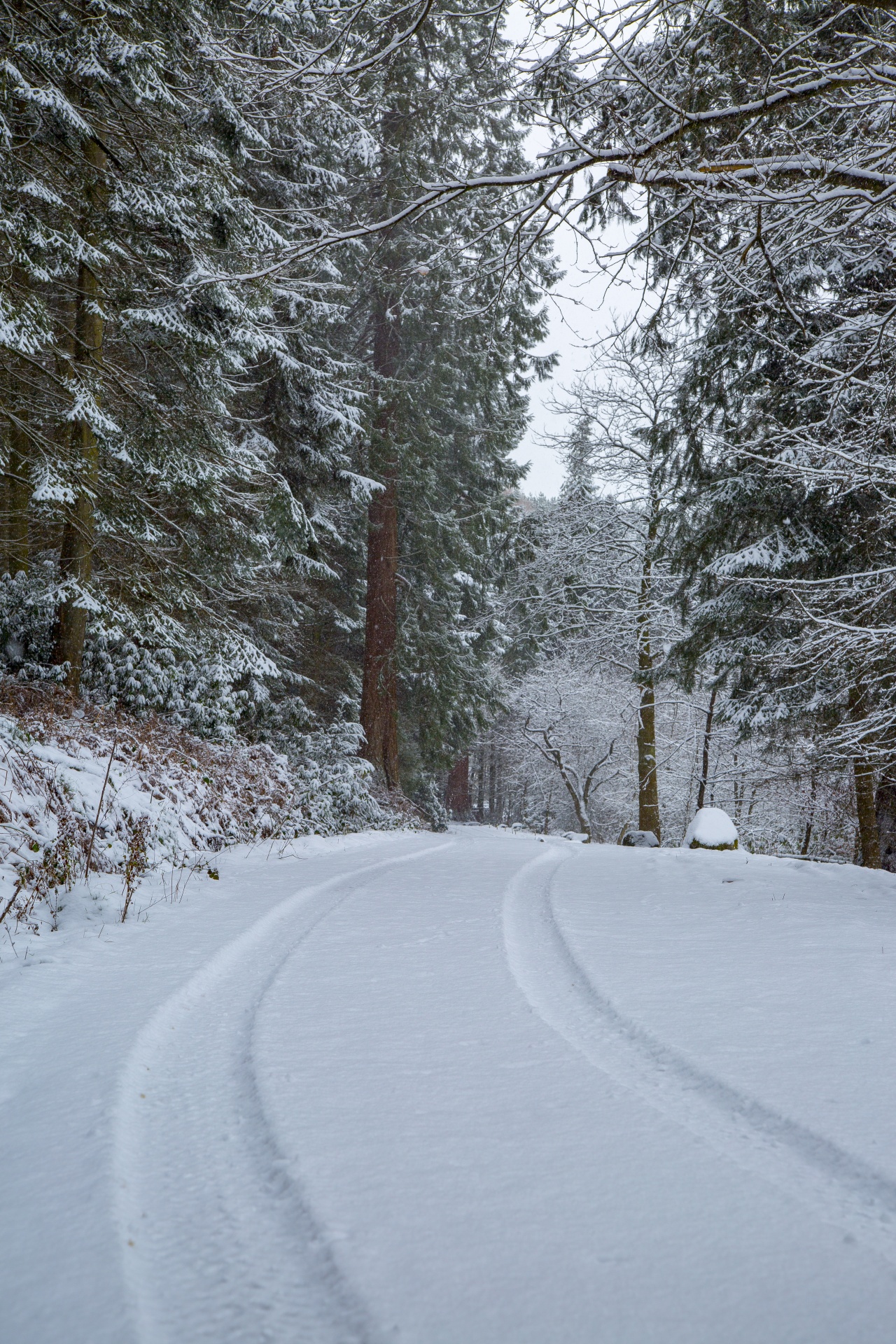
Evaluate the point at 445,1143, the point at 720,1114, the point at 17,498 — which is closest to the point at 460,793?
the point at 17,498

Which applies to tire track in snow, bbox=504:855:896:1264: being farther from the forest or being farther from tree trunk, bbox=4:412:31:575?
tree trunk, bbox=4:412:31:575

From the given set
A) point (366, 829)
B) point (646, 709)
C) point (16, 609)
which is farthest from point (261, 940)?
point (646, 709)

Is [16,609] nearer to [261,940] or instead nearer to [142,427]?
[142,427]

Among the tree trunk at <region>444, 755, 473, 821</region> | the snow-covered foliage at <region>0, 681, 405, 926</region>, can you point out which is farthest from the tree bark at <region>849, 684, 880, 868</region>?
the tree trunk at <region>444, 755, 473, 821</region>

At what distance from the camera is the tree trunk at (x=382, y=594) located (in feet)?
48.8

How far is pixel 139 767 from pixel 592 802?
1114 inches

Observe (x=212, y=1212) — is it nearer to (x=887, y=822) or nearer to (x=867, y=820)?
(x=887, y=822)

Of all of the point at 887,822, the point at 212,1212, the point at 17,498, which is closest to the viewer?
the point at 212,1212

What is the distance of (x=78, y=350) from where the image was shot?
27.1 ft

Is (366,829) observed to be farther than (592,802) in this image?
No

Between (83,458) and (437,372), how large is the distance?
8560 millimetres

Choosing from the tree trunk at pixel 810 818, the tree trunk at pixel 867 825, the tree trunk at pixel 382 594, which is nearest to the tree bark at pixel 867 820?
the tree trunk at pixel 867 825

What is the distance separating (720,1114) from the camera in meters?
2.24

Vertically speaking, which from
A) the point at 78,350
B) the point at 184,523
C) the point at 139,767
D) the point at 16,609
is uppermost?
the point at 78,350
